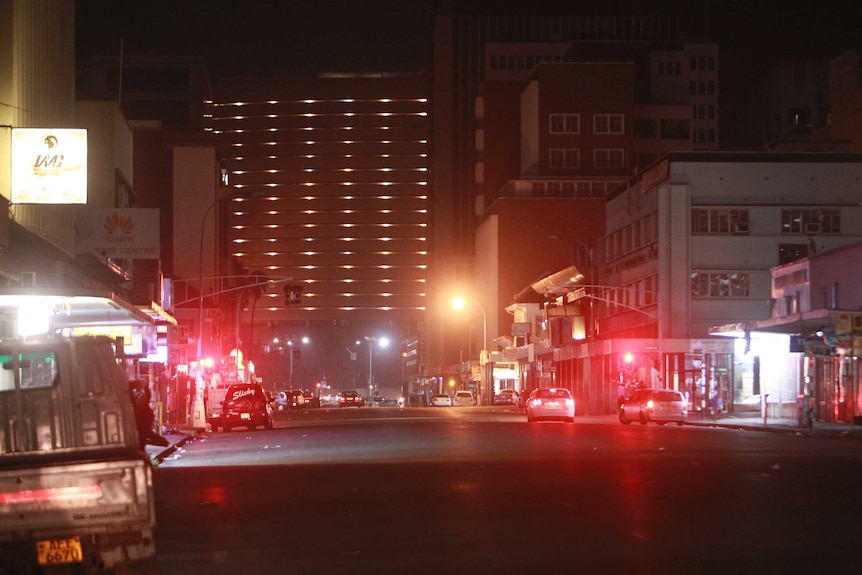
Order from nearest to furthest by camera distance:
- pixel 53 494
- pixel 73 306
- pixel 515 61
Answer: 1. pixel 53 494
2. pixel 73 306
3. pixel 515 61

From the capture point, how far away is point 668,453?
2966cm

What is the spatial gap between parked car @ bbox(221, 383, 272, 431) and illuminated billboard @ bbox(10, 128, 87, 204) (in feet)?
68.8

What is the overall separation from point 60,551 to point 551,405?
45824 millimetres

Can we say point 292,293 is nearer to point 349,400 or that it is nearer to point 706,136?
point 349,400

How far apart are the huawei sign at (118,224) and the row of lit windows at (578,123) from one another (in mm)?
84229

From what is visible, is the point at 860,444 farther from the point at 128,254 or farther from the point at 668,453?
the point at 128,254

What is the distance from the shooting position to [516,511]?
17.1 m

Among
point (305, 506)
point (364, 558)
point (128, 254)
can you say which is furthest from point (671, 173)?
point (364, 558)

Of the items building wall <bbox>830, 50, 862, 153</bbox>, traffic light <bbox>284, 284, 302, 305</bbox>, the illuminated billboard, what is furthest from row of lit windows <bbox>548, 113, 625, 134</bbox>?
the illuminated billboard

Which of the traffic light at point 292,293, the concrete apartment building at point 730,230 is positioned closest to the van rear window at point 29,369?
the traffic light at point 292,293

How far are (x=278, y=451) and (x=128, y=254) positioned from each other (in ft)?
39.3

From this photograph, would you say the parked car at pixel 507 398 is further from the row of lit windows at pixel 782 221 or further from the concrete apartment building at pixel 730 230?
the row of lit windows at pixel 782 221

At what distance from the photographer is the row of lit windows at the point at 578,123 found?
409ft

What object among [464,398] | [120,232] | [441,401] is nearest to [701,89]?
[464,398]
